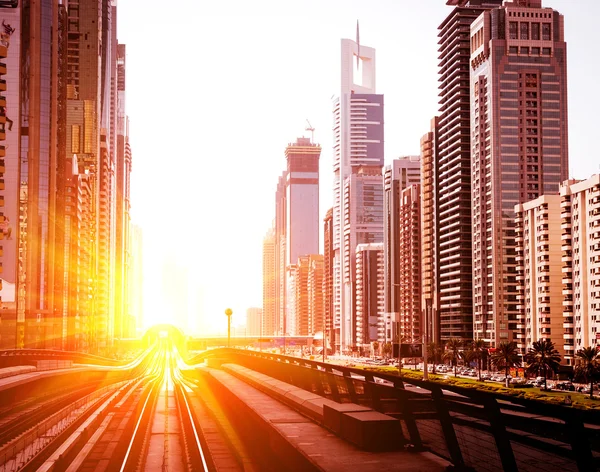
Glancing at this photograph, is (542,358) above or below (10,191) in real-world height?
below

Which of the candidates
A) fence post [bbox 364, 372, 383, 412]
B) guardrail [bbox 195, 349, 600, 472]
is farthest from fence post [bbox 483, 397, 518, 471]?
fence post [bbox 364, 372, 383, 412]

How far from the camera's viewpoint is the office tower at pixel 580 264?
149750mm

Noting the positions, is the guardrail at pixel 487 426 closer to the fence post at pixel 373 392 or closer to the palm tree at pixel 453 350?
the fence post at pixel 373 392

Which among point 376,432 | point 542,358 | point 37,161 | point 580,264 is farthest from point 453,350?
Answer: point 376,432

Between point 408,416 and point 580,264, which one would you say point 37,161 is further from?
point 408,416

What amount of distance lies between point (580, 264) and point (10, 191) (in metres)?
109

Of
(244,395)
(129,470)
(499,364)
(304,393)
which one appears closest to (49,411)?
(244,395)

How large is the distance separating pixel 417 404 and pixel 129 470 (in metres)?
16.7

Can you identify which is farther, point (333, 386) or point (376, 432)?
point (333, 386)

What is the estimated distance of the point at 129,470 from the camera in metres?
29.3

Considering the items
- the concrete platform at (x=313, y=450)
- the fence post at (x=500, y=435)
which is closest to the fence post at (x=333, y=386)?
the concrete platform at (x=313, y=450)

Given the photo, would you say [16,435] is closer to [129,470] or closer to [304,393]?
[129,470]

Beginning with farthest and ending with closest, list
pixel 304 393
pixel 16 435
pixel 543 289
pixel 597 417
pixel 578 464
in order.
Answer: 1. pixel 543 289
2. pixel 16 435
3. pixel 304 393
4. pixel 578 464
5. pixel 597 417

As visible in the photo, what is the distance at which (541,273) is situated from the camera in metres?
172
